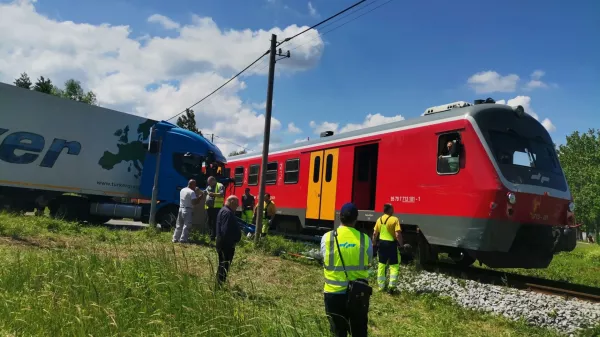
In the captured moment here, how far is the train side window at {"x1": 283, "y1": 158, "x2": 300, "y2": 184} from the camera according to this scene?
14.9 metres

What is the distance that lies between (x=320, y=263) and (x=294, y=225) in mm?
5802

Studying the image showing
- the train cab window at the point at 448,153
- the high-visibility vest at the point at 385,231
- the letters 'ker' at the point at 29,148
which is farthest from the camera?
the letters 'ker' at the point at 29,148

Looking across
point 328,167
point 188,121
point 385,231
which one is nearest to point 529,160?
point 385,231

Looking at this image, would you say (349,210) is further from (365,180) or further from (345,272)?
(365,180)

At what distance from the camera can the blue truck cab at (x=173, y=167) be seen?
15266 mm

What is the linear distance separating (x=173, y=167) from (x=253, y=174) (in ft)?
12.4

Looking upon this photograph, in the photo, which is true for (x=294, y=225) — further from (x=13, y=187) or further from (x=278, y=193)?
(x=13, y=187)

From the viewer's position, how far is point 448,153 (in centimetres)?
929

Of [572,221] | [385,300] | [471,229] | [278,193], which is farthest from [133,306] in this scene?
[278,193]

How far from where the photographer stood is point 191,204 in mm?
11156

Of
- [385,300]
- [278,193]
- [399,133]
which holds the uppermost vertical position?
[399,133]

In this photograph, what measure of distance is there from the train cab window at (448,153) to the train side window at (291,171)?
613 centimetres

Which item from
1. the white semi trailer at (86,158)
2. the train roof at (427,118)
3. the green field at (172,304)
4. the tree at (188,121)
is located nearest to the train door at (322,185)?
the train roof at (427,118)

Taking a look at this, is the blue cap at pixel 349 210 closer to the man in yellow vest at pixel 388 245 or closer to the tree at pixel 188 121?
the man in yellow vest at pixel 388 245
